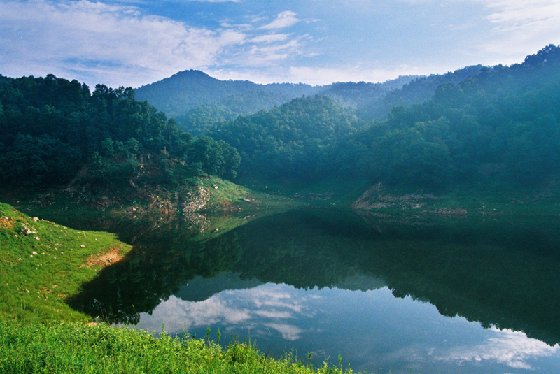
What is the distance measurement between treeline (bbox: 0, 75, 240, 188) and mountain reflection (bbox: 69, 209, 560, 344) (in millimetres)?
35788

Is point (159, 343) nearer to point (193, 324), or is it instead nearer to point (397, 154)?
point (193, 324)

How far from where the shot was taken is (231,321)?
2602 cm

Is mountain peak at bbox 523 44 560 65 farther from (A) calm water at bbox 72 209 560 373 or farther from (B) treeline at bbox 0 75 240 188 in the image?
(B) treeline at bbox 0 75 240 188

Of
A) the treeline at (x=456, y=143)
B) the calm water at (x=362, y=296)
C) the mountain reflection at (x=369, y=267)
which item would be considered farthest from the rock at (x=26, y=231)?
the treeline at (x=456, y=143)

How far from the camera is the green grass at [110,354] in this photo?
13562 millimetres

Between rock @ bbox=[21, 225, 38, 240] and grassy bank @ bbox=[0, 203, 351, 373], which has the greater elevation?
rock @ bbox=[21, 225, 38, 240]

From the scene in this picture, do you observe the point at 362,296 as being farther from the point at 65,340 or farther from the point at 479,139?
the point at 479,139

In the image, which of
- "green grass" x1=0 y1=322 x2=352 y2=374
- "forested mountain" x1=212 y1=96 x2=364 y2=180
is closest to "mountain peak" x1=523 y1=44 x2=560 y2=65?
"forested mountain" x1=212 y1=96 x2=364 y2=180

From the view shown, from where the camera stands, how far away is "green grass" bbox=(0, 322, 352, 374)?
44.5 feet

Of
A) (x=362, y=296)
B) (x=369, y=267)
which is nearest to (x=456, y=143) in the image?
(x=369, y=267)

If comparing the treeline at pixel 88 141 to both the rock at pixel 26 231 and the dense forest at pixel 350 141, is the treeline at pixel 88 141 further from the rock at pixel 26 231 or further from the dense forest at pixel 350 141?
the rock at pixel 26 231

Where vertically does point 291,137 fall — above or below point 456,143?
above

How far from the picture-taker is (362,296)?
31906 mm

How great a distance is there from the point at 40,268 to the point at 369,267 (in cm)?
2980
